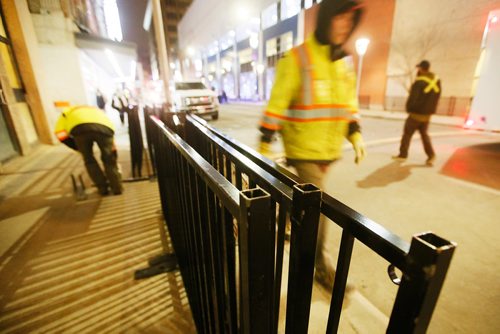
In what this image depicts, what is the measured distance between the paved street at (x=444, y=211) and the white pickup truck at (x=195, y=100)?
913 cm

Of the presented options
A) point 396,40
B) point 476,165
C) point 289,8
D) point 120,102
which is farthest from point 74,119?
point 289,8

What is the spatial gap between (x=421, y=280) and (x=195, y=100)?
46.5 ft

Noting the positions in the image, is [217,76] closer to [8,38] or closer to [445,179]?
[8,38]

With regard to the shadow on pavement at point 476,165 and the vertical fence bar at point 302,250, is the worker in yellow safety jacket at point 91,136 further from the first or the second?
the shadow on pavement at point 476,165

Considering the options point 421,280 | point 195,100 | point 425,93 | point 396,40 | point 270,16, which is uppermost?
point 270,16

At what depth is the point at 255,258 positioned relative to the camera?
0.78 m

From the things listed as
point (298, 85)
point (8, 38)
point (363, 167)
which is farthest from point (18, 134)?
point (363, 167)

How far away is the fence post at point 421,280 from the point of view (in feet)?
1.74

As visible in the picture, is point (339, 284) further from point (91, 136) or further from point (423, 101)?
point (423, 101)

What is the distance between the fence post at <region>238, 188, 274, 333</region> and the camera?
720mm

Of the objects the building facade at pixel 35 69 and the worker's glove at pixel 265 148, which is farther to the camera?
the building facade at pixel 35 69

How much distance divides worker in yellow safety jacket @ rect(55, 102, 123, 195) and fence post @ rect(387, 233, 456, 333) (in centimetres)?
449

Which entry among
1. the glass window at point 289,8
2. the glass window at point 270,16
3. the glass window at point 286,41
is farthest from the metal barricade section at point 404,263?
the glass window at point 270,16

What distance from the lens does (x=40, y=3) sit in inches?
330
